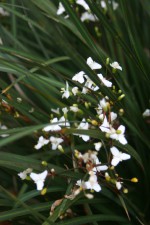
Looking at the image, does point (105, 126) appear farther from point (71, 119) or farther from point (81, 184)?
point (71, 119)

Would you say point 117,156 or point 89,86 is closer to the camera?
point 117,156

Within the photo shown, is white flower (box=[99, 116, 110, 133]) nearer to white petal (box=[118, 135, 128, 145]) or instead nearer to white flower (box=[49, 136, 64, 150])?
white petal (box=[118, 135, 128, 145])

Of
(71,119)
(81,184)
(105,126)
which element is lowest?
(81,184)

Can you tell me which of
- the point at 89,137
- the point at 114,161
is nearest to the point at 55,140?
the point at 89,137

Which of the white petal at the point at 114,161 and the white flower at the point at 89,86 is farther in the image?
the white flower at the point at 89,86

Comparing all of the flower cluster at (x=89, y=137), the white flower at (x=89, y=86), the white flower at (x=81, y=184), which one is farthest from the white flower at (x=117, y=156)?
the white flower at (x=89, y=86)

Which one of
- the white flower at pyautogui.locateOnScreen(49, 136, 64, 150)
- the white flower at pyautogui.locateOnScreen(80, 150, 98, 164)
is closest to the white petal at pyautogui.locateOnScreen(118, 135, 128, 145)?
the white flower at pyautogui.locateOnScreen(80, 150, 98, 164)

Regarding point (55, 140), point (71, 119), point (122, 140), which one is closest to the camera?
point (122, 140)

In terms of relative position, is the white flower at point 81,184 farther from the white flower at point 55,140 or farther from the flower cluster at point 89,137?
the white flower at point 55,140
